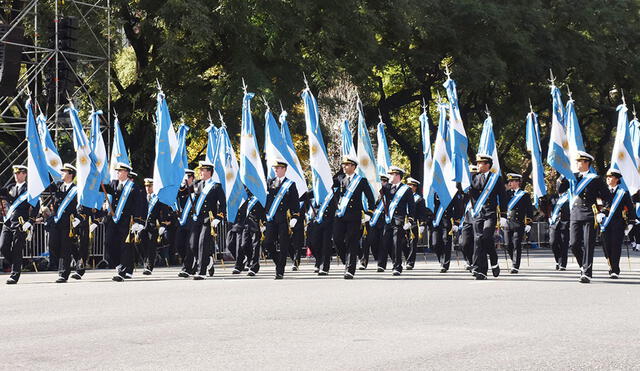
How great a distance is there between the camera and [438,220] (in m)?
21.4

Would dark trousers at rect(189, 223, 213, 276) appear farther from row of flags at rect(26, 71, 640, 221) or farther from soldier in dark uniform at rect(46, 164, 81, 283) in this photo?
soldier in dark uniform at rect(46, 164, 81, 283)

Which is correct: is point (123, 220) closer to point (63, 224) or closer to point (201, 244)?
point (63, 224)

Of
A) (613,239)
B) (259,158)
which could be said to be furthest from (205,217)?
(613,239)

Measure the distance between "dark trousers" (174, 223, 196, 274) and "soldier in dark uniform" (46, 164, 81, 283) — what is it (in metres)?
1.82

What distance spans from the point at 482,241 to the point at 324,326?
6.85 meters

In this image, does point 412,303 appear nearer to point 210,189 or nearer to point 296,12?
point 210,189

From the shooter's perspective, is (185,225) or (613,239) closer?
(613,239)

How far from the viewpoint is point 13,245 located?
16.4 meters

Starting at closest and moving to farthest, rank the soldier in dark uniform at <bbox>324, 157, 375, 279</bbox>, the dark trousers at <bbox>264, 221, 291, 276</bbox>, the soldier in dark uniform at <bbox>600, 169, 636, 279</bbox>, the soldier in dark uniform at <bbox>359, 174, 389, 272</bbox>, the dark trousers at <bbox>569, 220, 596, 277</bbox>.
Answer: the dark trousers at <bbox>569, 220, 596, 277</bbox>, the soldier in dark uniform at <bbox>600, 169, 636, 279</bbox>, the soldier in dark uniform at <bbox>324, 157, 375, 279</bbox>, the dark trousers at <bbox>264, 221, 291, 276</bbox>, the soldier in dark uniform at <bbox>359, 174, 389, 272</bbox>

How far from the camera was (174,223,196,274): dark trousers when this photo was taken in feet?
57.0

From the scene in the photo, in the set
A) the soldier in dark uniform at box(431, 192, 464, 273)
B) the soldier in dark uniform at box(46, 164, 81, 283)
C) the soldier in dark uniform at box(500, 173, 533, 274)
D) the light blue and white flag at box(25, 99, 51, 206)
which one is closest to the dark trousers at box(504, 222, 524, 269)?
the soldier in dark uniform at box(500, 173, 533, 274)

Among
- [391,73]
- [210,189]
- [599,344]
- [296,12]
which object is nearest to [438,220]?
[210,189]

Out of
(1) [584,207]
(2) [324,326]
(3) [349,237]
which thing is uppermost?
(1) [584,207]

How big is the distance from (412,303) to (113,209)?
6824mm
